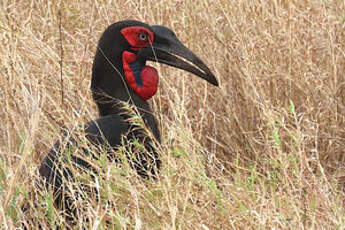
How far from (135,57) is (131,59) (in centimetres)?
3

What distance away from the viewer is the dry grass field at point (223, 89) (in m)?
3.38

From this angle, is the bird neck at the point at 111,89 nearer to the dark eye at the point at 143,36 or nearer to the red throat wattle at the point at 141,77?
the red throat wattle at the point at 141,77

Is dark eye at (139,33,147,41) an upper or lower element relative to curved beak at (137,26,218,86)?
upper

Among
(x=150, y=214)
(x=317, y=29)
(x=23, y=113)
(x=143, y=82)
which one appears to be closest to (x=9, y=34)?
(x=23, y=113)

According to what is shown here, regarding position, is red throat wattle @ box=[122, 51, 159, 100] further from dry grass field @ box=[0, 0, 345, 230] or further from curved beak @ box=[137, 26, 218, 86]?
dry grass field @ box=[0, 0, 345, 230]

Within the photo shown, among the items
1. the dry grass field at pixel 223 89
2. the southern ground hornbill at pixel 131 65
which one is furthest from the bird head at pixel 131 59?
the dry grass field at pixel 223 89

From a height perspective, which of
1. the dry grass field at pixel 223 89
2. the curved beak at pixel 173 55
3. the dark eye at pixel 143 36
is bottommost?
the dry grass field at pixel 223 89

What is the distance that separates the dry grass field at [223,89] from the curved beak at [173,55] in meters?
0.15

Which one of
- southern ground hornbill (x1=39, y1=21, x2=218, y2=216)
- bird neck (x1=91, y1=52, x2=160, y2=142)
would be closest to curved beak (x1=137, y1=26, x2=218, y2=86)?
southern ground hornbill (x1=39, y1=21, x2=218, y2=216)

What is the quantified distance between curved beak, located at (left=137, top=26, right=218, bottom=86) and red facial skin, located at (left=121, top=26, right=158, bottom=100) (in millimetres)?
38

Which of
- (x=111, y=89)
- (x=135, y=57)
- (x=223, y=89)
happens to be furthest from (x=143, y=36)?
(x=223, y=89)

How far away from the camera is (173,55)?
12.5 ft

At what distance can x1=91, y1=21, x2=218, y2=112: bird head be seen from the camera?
3.76 meters

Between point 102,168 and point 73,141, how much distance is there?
0.33 metres
